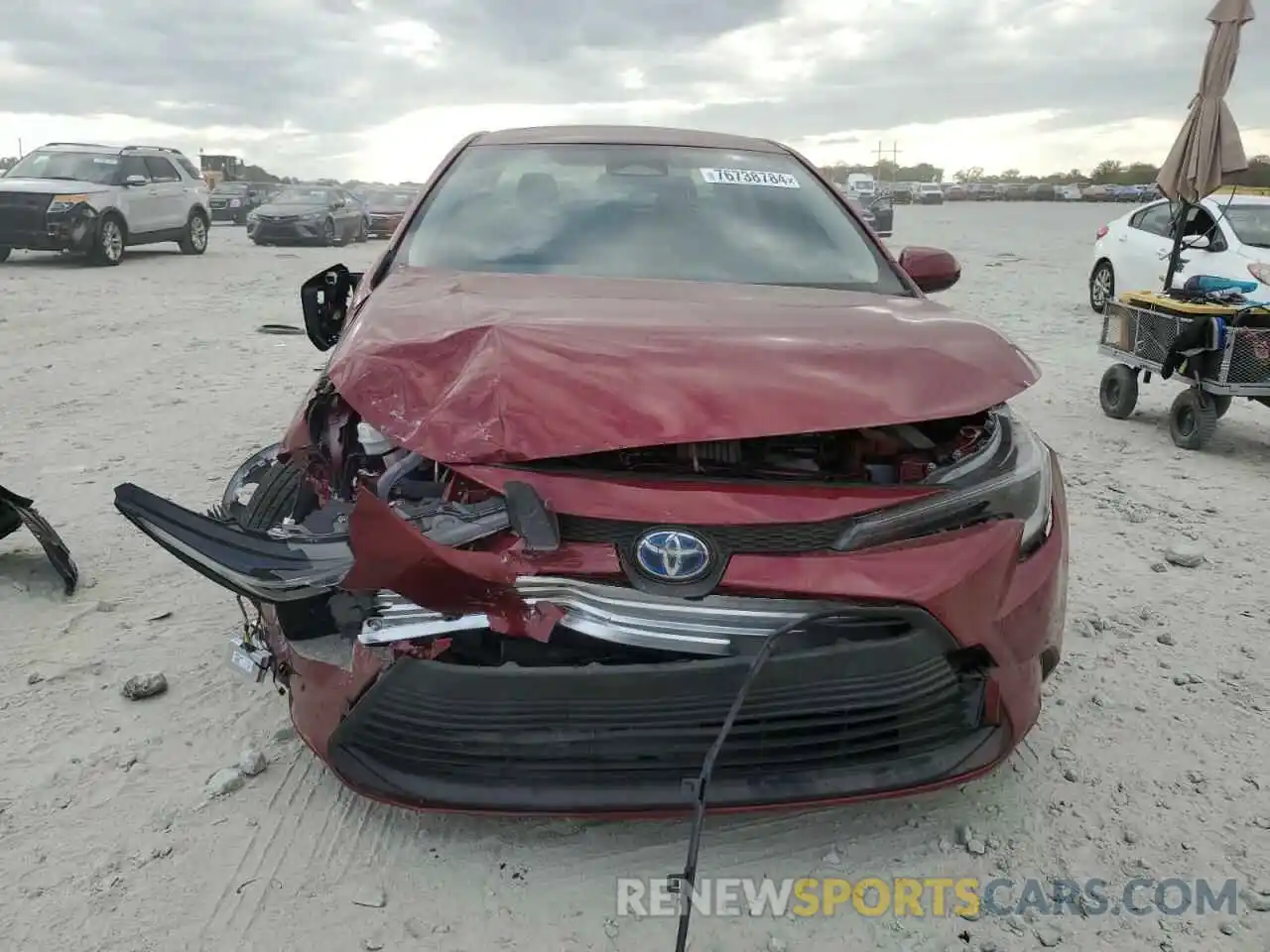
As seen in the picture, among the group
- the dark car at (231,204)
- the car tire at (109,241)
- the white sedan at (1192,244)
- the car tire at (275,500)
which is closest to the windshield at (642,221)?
the car tire at (275,500)

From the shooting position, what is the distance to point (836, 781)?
6.66 ft

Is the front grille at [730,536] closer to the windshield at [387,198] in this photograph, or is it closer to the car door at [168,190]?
the car door at [168,190]

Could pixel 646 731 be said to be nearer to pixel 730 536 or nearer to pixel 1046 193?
pixel 730 536

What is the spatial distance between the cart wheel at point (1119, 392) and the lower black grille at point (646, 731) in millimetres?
5011

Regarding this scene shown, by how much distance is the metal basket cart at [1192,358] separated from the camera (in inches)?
216

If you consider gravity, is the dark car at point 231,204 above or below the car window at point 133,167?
below

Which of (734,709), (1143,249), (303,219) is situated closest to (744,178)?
(734,709)

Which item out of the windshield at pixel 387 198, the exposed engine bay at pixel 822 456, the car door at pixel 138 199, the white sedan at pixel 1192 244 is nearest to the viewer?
the exposed engine bay at pixel 822 456

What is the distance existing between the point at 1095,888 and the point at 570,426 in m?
1.49

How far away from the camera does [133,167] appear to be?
14.7 meters

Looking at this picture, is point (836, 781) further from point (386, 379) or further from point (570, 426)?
point (386, 379)

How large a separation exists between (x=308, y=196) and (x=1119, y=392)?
17.5m

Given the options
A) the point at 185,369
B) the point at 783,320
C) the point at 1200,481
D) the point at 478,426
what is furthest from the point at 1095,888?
the point at 185,369

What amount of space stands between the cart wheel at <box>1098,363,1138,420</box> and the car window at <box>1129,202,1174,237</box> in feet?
14.1
